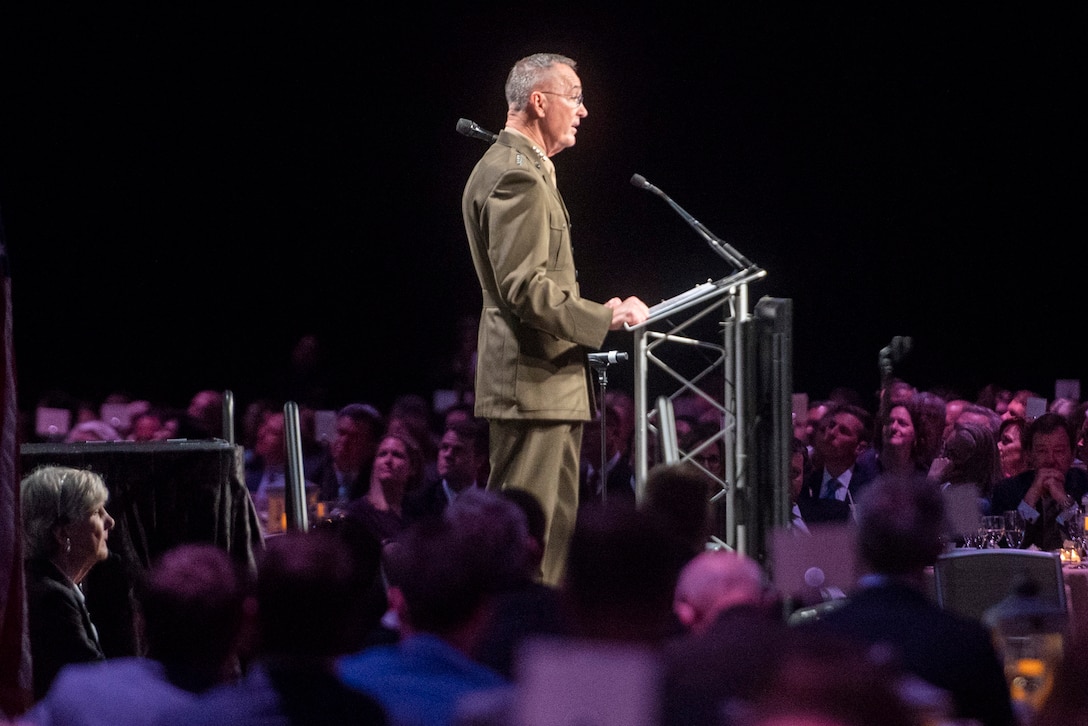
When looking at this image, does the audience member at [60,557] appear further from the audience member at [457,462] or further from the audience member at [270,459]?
the audience member at [270,459]

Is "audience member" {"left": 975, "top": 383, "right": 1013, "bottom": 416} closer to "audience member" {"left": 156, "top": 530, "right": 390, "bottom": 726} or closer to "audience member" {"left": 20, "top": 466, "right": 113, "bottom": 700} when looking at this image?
"audience member" {"left": 20, "top": 466, "right": 113, "bottom": 700}

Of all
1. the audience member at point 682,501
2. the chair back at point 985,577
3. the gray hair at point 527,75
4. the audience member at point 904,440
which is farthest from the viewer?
the audience member at point 904,440

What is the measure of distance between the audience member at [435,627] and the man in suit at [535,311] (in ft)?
5.03

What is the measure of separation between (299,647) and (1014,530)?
12.0ft

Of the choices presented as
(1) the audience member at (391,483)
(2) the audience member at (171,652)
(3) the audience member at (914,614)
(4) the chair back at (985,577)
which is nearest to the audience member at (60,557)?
(2) the audience member at (171,652)

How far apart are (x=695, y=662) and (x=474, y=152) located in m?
9.46

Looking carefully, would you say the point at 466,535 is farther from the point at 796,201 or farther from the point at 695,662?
the point at 796,201

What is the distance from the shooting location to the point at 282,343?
37.1 feet

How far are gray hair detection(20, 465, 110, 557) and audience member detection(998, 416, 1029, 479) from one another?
4.56 m

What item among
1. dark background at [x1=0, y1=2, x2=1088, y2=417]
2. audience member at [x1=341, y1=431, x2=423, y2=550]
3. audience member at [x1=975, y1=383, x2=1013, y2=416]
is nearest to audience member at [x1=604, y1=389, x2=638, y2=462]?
audience member at [x1=341, y1=431, x2=423, y2=550]

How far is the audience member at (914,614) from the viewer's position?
7.86ft

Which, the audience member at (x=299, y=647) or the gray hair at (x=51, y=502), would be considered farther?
the gray hair at (x=51, y=502)

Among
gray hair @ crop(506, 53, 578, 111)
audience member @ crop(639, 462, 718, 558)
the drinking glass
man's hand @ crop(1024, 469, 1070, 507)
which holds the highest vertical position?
gray hair @ crop(506, 53, 578, 111)

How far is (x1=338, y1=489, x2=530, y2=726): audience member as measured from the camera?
2.17 meters
